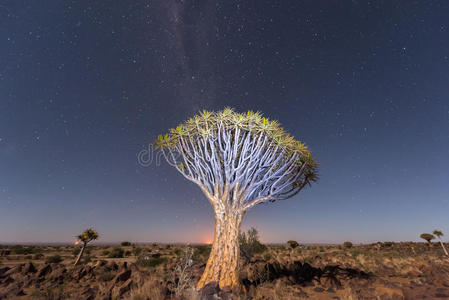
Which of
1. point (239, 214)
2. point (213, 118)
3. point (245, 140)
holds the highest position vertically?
point (213, 118)

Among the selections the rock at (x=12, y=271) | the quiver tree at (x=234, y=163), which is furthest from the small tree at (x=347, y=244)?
the rock at (x=12, y=271)

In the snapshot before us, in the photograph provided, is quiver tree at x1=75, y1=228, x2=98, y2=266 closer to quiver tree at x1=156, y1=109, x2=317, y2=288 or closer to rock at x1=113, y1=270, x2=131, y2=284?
rock at x1=113, y1=270, x2=131, y2=284

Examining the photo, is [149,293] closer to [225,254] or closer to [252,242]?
[225,254]

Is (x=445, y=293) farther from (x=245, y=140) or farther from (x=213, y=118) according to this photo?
(x=213, y=118)

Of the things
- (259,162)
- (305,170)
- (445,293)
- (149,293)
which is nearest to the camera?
(149,293)

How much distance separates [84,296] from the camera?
7.19 meters

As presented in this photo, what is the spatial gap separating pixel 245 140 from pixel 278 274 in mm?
6479

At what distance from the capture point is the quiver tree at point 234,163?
8.16 meters

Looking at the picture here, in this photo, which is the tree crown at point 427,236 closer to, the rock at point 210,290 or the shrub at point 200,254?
the shrub at point 200,254

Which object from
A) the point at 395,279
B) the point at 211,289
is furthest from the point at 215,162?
the point at 395,279

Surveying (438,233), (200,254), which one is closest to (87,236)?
(200,254)

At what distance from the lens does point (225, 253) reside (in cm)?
766

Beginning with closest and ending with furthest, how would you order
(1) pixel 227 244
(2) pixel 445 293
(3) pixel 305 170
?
(2) pixel 445 293, (1) pixel 227 244, (3) pixel 305 170

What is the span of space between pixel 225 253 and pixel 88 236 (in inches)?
585
